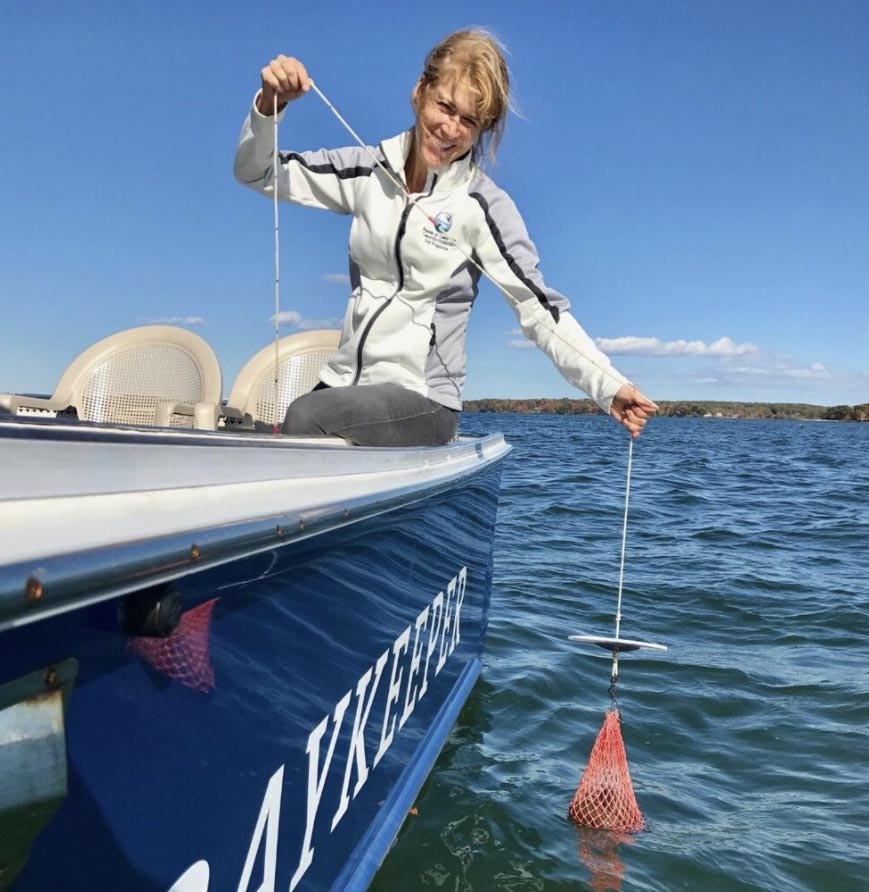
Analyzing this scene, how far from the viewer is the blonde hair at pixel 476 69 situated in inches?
101

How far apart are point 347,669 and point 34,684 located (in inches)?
46.6

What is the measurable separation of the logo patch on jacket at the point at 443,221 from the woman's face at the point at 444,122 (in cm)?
15

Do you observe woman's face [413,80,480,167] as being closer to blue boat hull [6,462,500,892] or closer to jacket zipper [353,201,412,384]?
jacket zipper [353,201,412,384]

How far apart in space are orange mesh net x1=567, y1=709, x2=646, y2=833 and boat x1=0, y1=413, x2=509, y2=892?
1.13 m

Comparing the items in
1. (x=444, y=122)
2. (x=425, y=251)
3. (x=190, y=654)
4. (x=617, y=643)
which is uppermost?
(x=444, y=122)

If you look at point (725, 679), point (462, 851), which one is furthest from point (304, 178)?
point (725, 679)

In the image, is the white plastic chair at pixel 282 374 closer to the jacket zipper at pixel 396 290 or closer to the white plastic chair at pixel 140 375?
the white plastic chair at pixel 140 375

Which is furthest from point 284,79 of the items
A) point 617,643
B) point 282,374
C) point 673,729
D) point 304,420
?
point 673,729

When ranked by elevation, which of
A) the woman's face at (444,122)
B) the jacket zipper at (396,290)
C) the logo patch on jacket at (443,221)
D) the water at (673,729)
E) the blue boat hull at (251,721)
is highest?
the woman's face at (444,122)

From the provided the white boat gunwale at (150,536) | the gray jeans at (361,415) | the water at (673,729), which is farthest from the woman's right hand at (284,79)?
the water at (673,729)

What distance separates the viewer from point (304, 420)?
2.51 m

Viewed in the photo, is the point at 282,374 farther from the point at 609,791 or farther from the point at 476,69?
the point at 609,791

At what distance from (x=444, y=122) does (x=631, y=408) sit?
1.01 m

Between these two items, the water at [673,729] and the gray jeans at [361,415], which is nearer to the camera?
the gray jeans at [361,415]
